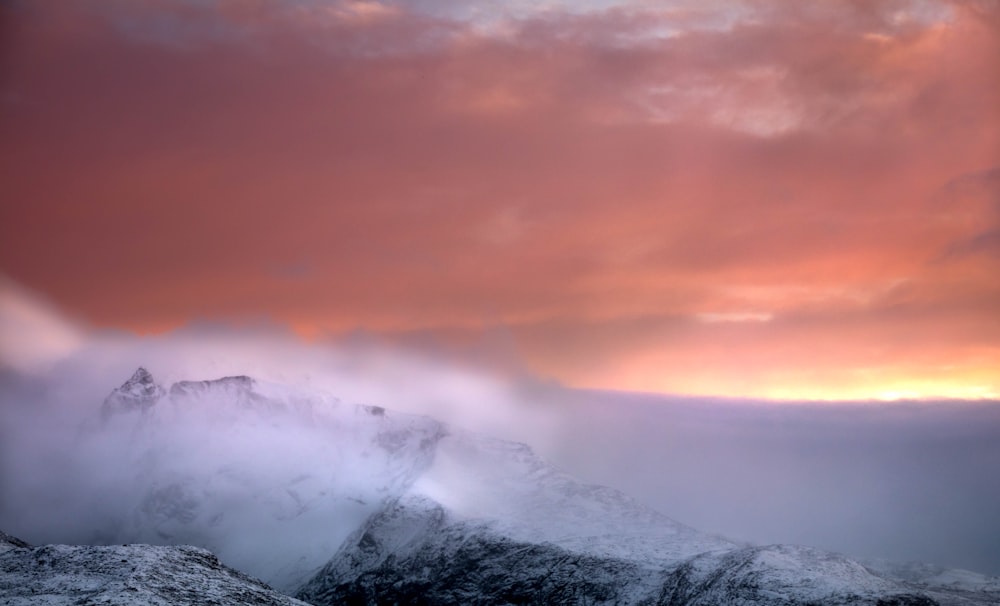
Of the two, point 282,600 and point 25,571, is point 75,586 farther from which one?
point 282,600

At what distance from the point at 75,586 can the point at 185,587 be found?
50.6 feet

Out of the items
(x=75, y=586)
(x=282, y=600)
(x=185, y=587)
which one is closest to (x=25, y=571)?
(x=75, y=586)

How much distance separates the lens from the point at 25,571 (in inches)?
5994

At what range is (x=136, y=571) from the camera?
492 ft


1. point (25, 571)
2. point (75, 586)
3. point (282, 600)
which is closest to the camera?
point (75, 586)

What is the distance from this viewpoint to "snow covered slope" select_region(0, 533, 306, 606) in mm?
139375

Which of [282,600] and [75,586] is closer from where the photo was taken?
[75,586]

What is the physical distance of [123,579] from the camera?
479ft

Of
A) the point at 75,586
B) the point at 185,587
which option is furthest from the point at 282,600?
the point at 75,586

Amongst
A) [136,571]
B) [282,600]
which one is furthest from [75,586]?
[282,600]

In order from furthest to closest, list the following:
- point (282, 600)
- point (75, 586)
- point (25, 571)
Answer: point (282, 600), point (25, 571), point (75, 586)

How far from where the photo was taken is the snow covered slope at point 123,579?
5487 inches

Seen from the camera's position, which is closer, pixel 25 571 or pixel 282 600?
pixel 25 571

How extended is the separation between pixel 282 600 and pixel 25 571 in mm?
39508
